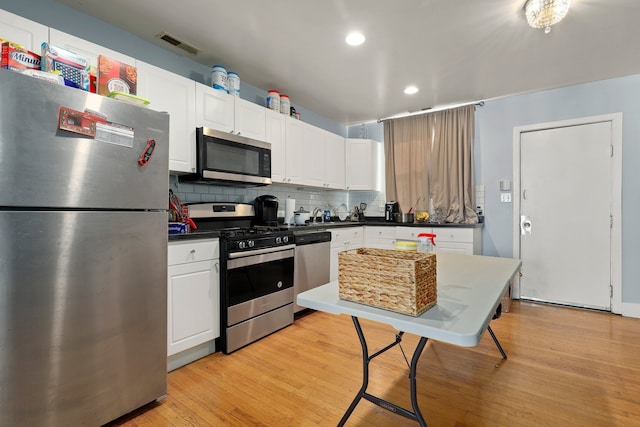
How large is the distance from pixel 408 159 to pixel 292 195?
1.79 metres

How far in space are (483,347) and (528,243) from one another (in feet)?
6.06

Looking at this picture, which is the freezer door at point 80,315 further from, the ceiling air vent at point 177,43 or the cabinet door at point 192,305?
the ceiling air vent at point 177,43

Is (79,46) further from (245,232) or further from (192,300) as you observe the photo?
(192,300)

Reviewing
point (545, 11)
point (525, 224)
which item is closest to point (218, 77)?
point (545, 11)

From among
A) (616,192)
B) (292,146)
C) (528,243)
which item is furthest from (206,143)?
(616,192)

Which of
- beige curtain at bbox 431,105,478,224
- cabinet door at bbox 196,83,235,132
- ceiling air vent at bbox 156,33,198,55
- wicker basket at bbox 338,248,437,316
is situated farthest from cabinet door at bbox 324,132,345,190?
wicker basket at bbox 338,248,437,316

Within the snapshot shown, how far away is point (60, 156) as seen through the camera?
1.32 metres

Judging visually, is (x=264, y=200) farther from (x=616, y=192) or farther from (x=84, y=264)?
(x=616, y=192)

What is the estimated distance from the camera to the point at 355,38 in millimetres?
2422

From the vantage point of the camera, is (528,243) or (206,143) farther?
(528,243)

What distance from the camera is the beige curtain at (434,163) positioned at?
3.88 meters

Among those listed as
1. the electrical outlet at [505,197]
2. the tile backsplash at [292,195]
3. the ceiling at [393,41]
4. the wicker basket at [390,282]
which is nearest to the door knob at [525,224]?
the electrical outlet at [505,197]

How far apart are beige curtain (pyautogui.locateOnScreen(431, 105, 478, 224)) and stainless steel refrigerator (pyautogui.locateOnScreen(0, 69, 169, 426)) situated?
3.44m

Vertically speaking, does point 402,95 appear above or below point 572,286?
above
